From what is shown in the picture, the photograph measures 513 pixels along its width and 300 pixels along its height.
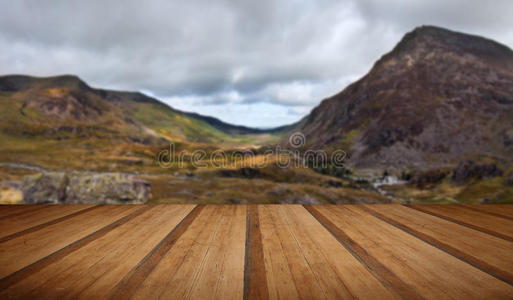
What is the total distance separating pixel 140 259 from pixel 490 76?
226 meters

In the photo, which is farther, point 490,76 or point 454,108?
point 490,76

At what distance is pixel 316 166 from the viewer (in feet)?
470

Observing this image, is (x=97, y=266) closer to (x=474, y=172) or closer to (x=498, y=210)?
(x=498, y=210)

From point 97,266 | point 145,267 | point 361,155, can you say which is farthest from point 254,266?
point 361,155

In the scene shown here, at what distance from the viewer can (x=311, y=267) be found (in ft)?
8.86

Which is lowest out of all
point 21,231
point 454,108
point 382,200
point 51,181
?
point 382,200

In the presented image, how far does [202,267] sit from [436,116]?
182m

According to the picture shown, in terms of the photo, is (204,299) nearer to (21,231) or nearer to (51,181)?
(21,231)

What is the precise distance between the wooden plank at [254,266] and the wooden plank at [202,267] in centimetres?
6

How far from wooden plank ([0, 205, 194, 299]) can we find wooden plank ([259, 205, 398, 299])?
1378mm

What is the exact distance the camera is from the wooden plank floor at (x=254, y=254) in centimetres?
230

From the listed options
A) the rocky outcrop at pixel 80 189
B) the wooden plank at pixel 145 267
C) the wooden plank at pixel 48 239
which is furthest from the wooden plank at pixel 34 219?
the rocky outcrop at pixel 80 189

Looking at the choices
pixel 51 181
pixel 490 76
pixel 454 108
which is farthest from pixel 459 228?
pixel 490 76

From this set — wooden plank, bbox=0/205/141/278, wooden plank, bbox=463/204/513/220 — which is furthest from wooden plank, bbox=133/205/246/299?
wooden plank, bbox=463/204/513/220
